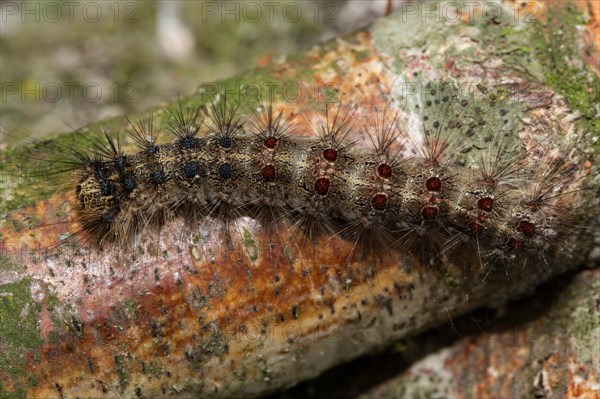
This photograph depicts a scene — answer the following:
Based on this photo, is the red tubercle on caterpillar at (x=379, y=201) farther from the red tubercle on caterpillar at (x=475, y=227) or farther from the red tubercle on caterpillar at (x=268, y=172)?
the red tubercle on caterpillar at (x=268, y=172)

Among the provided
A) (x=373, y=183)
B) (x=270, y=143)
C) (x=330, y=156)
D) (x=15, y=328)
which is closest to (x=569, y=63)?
(x=373, y=183)

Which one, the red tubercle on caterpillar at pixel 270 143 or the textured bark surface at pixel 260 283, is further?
the red tubercle on caterpillar at pixel 270 143

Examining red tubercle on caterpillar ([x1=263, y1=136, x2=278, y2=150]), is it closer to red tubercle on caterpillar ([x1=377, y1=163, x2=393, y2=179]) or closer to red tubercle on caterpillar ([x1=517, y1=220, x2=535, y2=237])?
red tubercle on caterpillar ([x1=377, y1=163, x2=393, y2=179])

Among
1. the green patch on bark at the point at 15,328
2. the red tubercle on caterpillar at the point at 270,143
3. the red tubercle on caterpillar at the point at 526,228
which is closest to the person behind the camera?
the green patch on bark at the point at 15,328

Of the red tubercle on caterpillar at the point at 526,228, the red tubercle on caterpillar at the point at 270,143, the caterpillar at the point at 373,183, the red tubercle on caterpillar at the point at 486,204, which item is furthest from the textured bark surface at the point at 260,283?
the red tubercle on caterpillar at the point at 486,204

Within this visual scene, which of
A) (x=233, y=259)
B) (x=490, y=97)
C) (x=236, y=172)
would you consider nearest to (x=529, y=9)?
(x=490, y=97)

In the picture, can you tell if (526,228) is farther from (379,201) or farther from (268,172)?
(268,172)

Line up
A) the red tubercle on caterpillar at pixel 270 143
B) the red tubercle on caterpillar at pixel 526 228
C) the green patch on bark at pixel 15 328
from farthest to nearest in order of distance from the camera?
1. the red tubercle on caterpillar at pixel 270 143
2. the red tubercle on caterpillar at pixel 526 228
3. the green patch on bark at pixel 15 328
